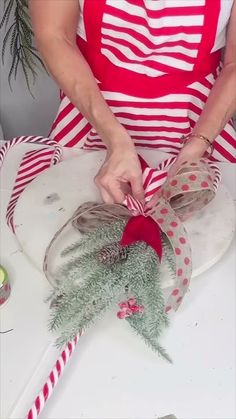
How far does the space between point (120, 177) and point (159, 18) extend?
0.27m

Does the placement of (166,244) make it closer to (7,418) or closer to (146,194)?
(146,194)

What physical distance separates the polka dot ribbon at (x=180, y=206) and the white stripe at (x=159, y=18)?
0.23m

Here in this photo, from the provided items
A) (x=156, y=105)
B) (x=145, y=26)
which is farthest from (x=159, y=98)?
(x=145, y=26)

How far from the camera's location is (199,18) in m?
0.97

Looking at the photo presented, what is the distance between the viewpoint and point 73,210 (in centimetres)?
90

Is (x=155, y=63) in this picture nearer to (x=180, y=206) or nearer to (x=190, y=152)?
(x=190, y=152)

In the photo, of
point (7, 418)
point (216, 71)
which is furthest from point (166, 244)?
point (216, 71)

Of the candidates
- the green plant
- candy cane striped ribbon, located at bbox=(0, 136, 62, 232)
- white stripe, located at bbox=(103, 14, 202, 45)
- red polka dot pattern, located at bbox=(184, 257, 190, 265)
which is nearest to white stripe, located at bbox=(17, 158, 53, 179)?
candy cane striped ribbon, located at bbox=(0, 136, 62, 232)

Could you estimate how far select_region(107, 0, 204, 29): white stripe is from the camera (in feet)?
3.17

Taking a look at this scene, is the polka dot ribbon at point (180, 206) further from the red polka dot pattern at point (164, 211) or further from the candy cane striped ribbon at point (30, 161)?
the candy cane striped ribbon at point (30, 161)

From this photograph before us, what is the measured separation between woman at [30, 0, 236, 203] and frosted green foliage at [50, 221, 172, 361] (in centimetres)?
16

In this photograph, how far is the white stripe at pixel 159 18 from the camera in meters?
0.97

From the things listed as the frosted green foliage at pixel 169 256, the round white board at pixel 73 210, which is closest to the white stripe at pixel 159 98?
the round white board at pixel 73 210

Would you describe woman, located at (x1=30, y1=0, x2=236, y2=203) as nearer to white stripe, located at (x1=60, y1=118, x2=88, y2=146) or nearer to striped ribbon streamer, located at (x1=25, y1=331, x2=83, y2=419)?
Result: white stripe, located at (x1=60, y1=118, x2=88, y2=146)
